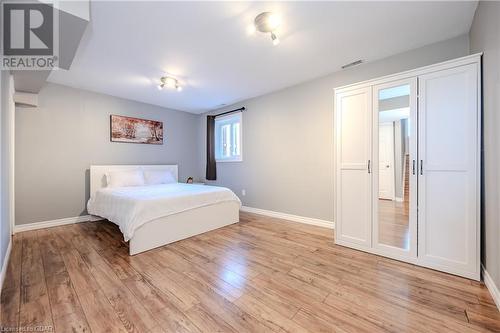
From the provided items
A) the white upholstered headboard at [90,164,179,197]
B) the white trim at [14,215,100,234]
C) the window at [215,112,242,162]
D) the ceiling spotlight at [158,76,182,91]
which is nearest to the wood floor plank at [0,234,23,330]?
the white trim at [14,215,100,234]

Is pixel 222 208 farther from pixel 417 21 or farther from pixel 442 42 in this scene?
pixel 442 42

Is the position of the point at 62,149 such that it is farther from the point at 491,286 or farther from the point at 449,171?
the point at 491,286

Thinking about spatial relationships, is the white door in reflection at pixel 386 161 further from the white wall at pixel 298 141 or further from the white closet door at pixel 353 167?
the white wall at pixel 298 141

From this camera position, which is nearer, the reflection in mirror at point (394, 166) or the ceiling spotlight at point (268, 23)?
the ceiling spotlight at point (268, 23)

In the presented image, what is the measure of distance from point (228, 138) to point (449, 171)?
13.3ft

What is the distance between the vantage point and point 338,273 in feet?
6.26

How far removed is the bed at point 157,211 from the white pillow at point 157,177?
518 mm

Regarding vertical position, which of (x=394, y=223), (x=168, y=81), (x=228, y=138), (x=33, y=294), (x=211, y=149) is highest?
(x=168, y=81)

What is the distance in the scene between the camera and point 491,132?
1.61 meters

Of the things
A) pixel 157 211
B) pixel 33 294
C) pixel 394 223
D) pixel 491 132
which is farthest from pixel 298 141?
pixel 33 294

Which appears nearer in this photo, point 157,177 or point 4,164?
point 4,164

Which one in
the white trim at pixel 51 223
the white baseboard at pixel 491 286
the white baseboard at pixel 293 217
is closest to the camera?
the white baseboard at pixel 491 286

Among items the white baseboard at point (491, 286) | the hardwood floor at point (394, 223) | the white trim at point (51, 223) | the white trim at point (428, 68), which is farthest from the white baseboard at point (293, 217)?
the white trim at point (51, 223)

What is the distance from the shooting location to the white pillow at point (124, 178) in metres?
3.67
